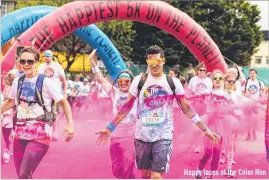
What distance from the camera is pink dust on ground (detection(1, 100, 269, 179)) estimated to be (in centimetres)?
574

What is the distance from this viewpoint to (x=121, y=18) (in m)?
10.1

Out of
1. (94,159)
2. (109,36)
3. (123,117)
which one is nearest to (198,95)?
(94,159)

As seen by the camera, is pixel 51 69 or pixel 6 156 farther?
pixel 51 69

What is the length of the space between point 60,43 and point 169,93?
28900mm

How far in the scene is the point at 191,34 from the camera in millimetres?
10531

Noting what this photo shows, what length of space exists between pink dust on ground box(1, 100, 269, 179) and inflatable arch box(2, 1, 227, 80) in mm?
3310

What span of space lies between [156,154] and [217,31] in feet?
99.3

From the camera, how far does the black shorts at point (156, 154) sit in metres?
4.74

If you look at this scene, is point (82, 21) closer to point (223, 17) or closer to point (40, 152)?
point (40, 152)

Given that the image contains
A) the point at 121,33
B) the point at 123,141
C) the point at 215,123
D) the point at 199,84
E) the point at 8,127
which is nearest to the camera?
the point at 123,141

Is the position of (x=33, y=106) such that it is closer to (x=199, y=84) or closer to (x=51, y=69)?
(x=199, y=84)

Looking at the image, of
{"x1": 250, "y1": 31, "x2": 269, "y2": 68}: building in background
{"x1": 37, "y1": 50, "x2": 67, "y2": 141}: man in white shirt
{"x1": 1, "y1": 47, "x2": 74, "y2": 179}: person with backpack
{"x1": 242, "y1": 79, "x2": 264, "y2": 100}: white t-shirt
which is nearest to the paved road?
{"x1": 1, "y1": 47, "x2": 74, "y2": 179}: person with backpack

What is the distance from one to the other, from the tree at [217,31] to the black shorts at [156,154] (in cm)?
2764

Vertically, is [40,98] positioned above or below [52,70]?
below
